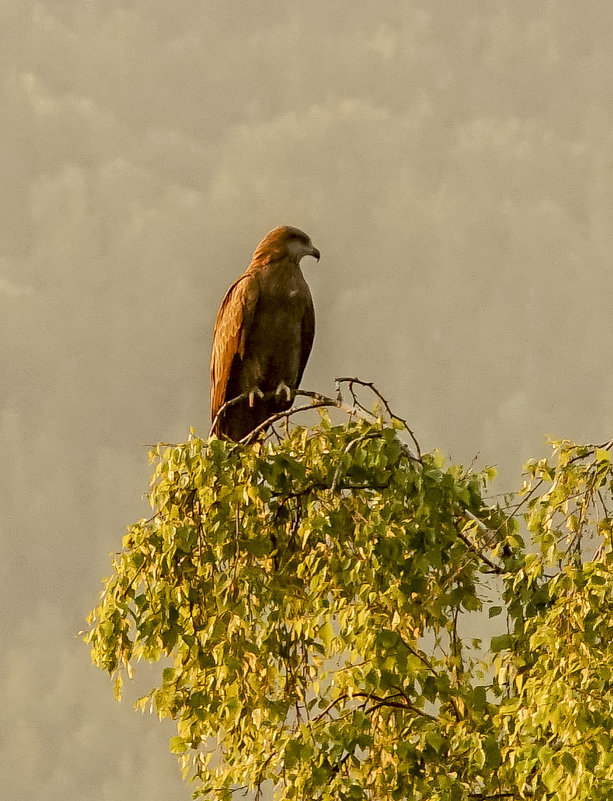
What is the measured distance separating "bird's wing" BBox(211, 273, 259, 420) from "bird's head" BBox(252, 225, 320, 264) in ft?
0.69

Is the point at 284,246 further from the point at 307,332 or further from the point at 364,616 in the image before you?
the point at 364,616

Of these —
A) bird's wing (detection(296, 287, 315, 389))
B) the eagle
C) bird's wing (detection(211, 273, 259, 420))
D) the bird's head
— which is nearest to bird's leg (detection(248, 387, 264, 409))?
the eagle

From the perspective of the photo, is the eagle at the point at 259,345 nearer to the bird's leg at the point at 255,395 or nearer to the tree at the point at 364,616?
the bird's leg at the point at 255,395

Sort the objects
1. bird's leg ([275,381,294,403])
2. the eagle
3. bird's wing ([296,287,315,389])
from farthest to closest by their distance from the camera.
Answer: bird's wing ([296,287,315,389]) < the eagle < bird's leg ([275,381,294,403])

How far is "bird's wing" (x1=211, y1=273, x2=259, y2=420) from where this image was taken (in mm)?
7672

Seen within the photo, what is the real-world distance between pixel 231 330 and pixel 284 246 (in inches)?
27.6

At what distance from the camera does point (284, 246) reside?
805 cm

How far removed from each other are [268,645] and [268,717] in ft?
0.89

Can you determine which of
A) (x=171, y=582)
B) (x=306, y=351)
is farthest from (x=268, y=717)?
(x=306, y=351)

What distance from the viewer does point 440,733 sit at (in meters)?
4.36

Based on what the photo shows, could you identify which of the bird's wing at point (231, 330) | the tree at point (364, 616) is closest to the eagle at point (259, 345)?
the bird's wing at point (231, 330)

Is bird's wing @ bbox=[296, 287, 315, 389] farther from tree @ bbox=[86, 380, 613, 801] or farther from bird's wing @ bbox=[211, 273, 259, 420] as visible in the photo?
tree @ bbox=[86, 380, 613, 801]

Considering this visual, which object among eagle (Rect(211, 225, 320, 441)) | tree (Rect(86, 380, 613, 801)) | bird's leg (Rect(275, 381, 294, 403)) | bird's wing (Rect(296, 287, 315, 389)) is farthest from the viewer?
bird's wing (Rect(296, 287, 315, 389))

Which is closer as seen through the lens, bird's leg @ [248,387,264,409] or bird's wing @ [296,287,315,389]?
bird's leg @ [248,387,264,409]
